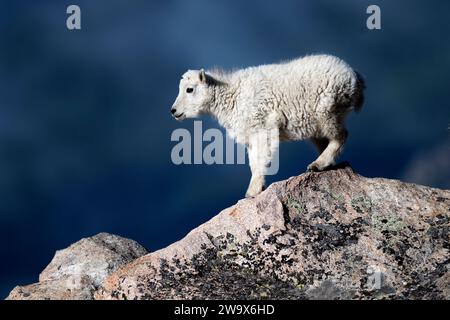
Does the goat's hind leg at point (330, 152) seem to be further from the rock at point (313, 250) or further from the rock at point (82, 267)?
the rock at point (82, 267)

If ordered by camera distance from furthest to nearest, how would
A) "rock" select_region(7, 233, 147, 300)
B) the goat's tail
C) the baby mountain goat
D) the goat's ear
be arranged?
1. the goat's ear
2. the goat's tail
3. the baby mountain goat
4. "rock" select_region(7, 233, 147, 300)

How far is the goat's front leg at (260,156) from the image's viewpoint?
14.4 metres

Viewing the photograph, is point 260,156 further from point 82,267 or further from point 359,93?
point 82,267

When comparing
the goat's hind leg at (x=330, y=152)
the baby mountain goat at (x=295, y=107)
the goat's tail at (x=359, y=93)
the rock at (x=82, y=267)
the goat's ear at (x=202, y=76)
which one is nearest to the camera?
the rock at (x=82, y=267)

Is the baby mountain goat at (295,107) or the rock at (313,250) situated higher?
the baby mountain goat at (295,107)

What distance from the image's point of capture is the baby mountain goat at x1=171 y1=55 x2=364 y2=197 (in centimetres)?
1440

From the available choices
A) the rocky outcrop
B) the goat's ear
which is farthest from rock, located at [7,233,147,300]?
the goat's ear

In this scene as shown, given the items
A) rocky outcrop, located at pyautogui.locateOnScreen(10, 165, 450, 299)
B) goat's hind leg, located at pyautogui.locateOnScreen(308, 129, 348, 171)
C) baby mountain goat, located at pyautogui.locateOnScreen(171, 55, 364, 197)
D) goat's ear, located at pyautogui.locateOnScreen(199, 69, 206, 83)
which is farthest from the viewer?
goat's ear, located at pyautogui.locateOnScreen(199, 69, 206, 83)

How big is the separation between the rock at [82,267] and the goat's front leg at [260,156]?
2.56m

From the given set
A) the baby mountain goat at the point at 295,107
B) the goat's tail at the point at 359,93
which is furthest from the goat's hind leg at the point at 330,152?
the goat's tail at the point at 359,93

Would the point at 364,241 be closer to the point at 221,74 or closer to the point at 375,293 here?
the point at 375,293

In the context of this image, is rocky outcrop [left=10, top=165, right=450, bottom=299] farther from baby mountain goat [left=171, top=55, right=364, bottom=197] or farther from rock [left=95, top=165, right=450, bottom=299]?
baby mountain goat [left=171, top=55, right=364, bottom=197]

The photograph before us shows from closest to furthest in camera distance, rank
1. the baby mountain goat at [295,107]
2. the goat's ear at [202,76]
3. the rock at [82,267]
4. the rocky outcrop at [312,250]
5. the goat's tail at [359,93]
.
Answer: the rocky outcrop at [312,250]
the rock at [82,267]
the baby mountain goat at [295,107]
the goat's tail at [359,93]
the goat's ear at [202,76]
